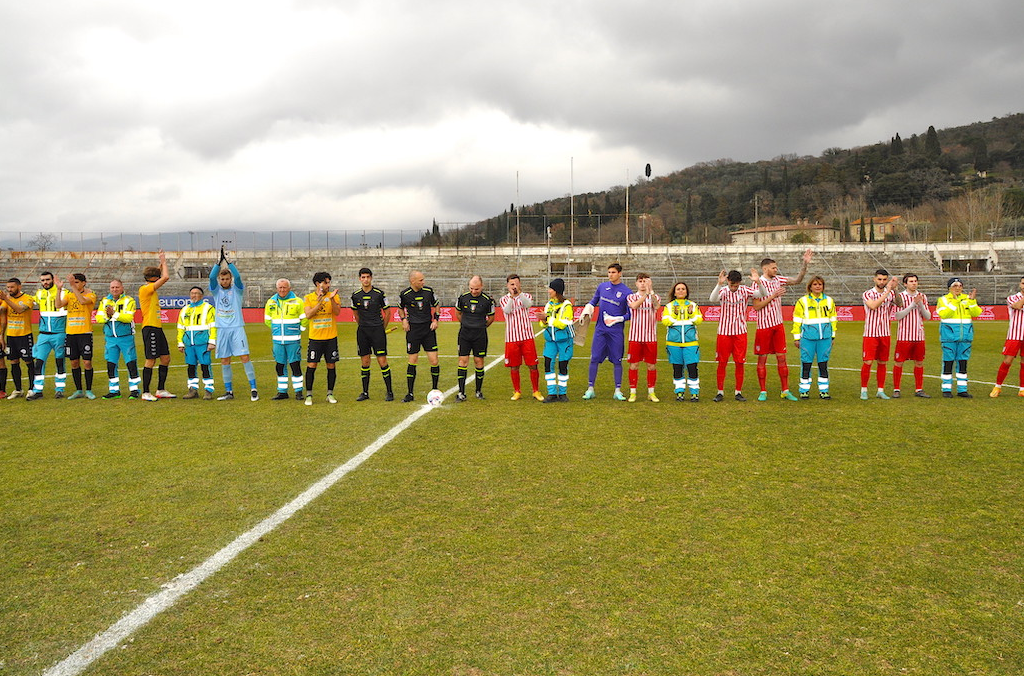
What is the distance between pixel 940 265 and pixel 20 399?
180ft

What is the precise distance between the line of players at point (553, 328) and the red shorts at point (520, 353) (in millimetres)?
18

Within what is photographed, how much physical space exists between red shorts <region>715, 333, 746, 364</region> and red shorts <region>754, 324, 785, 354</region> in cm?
21

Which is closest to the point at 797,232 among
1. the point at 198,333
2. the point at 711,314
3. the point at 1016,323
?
the point at 711,314

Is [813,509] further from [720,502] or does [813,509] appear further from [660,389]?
[660,389]

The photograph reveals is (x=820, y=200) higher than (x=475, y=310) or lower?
higher

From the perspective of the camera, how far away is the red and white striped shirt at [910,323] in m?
10.7

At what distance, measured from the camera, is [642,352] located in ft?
35.4

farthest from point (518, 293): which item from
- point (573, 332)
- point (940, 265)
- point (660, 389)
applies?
point (940, 265)

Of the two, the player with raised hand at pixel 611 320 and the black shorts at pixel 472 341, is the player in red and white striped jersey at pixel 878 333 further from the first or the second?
the black shorts at pixel 472 341

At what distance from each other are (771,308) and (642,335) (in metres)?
2.03

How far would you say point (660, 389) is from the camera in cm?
1189

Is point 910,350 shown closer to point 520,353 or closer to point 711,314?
point 520,353

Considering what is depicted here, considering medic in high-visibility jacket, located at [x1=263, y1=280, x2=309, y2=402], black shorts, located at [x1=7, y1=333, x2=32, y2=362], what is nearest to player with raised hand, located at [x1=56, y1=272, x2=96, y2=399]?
black shorts, located at [x1=7, y1=333, x2=32, y2=362]

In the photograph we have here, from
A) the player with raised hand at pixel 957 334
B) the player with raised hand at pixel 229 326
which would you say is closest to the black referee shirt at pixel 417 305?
the player with raised hand at pixel 229 326
